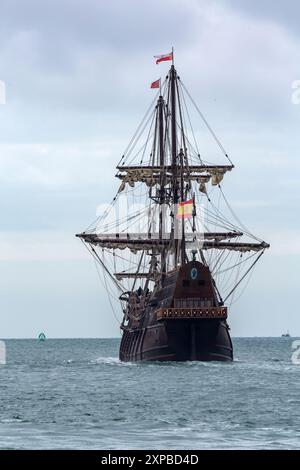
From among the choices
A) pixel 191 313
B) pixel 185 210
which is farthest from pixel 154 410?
pixel 185 210

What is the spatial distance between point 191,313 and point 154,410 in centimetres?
3763

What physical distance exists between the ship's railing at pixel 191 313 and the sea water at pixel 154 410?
20.3 feet

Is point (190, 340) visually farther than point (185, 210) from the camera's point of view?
Yes

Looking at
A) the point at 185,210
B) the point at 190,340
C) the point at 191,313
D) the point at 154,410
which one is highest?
the point at 185,210

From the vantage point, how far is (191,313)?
88.8 m

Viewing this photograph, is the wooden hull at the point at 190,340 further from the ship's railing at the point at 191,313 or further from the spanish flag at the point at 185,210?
the spanish flag at the point at 185,210

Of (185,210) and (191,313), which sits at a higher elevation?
(185,210)

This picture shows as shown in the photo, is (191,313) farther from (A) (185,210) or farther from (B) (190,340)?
(A) (185,210)

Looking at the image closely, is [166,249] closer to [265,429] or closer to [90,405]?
[90,405]

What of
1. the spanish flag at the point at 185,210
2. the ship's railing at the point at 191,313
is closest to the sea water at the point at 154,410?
the ship's railing at the point at 191,313

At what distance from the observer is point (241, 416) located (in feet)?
161

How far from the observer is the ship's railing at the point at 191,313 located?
8844 cm

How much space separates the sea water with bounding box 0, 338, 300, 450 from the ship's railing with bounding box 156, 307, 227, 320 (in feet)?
20.3
